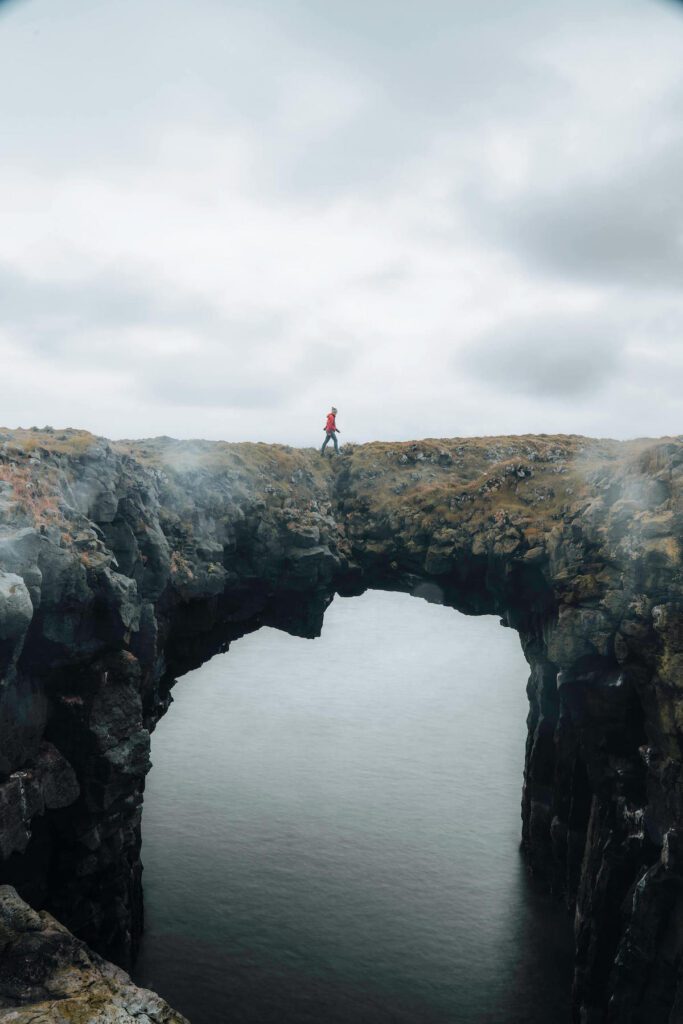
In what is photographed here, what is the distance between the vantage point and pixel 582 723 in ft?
134

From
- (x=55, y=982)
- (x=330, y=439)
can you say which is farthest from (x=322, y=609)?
(x=55, y=982)

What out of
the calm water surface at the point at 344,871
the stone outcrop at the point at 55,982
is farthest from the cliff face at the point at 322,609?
the stone outcrop at the point at 55,982

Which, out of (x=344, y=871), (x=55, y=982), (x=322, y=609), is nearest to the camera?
(x=55, y=982)

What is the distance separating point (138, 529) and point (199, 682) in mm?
67252

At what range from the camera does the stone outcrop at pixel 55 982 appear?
21.3m

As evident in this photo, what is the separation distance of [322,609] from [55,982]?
33757mm

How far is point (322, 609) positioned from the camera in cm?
5556

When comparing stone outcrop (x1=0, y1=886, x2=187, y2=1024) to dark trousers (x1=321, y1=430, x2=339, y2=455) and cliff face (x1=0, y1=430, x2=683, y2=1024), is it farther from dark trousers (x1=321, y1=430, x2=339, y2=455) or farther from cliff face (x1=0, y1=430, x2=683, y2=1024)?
dark trousers (x1=321, y1=430, x2=339, y2=455)

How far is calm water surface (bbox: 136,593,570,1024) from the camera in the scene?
1531 inches

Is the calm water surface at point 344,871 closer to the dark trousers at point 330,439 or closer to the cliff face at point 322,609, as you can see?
the cliff face at point 322,609

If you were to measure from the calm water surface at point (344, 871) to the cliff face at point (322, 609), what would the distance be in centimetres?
346

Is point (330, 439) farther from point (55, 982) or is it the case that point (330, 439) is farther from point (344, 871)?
point (55, 982)

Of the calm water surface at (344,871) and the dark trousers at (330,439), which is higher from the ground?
the dark trousers at (330,439)

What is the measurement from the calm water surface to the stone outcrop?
48.5 feet
